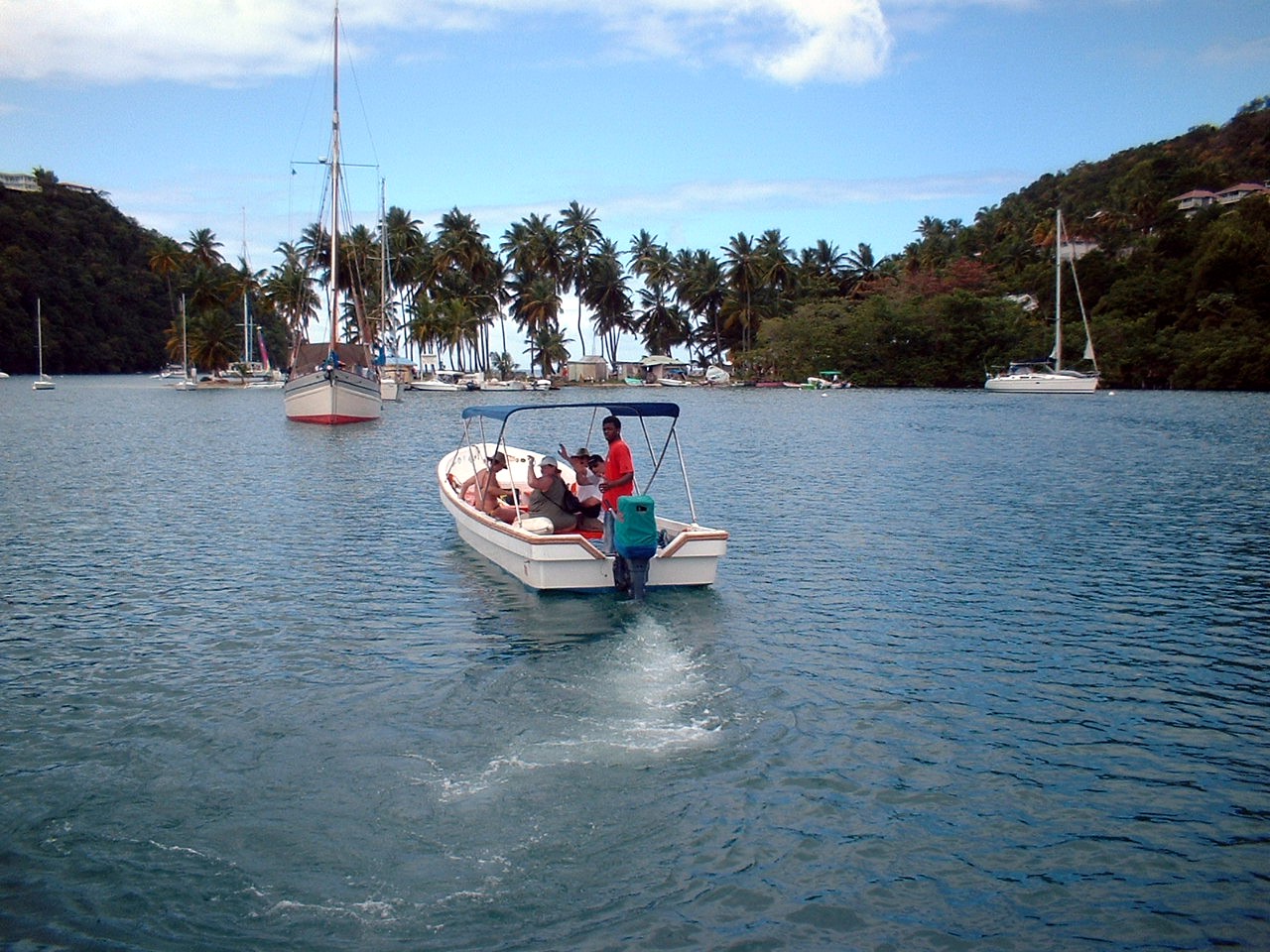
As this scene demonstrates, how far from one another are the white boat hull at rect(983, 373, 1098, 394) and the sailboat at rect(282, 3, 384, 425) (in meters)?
54.3

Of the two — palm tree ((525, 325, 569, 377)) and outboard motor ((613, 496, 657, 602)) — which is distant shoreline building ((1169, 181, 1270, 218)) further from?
outboard motor ((613, 496, 657, 602))

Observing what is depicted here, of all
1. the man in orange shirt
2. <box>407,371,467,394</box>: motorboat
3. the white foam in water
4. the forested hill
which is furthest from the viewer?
the forested hill

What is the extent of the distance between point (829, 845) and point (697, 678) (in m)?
3.79

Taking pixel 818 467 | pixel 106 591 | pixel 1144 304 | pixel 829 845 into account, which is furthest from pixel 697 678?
pixel 1144 304

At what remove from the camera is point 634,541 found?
44.6ft

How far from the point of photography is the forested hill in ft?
456

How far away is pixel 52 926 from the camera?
251 inches

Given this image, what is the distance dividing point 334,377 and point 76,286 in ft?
388

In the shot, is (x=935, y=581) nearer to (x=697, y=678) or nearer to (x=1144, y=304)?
(x=697, y=678)

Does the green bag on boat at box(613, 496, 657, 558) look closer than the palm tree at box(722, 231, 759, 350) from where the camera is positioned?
Yes

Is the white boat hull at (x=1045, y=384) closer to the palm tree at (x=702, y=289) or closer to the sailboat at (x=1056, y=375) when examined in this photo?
the sailboat at (x=1056, y=375)

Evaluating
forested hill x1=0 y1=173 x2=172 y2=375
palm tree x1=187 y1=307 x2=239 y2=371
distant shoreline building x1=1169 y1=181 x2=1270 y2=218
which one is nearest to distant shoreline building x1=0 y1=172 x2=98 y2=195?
forested hill x1=0 y1=173 x2=172 y2=375

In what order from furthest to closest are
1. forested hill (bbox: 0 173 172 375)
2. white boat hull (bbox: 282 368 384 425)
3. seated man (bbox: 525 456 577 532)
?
forested hill (bbox: 0 173 172 375) < white boat hull (bbox: 282 368 384 425) < seated man (bbox: 525 456 577 532)

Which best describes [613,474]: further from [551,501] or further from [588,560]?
[588,560]
